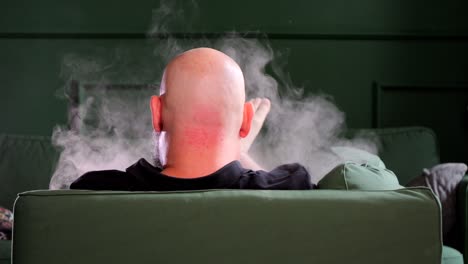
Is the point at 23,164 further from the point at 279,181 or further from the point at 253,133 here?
the point at 279,181

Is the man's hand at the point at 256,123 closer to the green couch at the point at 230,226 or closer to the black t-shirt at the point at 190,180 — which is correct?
the black t-shirt at the point at 190,180

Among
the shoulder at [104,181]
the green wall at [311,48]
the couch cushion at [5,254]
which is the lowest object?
the couch cushion at [5,254]

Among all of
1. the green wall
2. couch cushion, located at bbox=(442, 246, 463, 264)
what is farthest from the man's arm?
the green wall

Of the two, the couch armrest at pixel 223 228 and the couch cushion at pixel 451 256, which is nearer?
the couch armrest at pixel 223 228

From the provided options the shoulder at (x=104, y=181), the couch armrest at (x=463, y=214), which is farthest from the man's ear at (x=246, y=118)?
the couch armrest at (x=463, y=214)

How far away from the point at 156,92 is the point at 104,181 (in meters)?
2.31

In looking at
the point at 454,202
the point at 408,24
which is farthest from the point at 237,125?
the point at 408,24

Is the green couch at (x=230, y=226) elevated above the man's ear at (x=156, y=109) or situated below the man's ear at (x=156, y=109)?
below

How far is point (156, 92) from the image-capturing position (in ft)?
11.2

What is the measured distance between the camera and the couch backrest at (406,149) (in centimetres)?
301

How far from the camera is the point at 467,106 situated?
11.7ft

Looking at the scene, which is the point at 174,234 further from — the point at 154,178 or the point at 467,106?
the point at 467,106

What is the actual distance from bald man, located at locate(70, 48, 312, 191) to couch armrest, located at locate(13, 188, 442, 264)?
0.19 meters

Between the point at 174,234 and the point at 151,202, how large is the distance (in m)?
0.05
